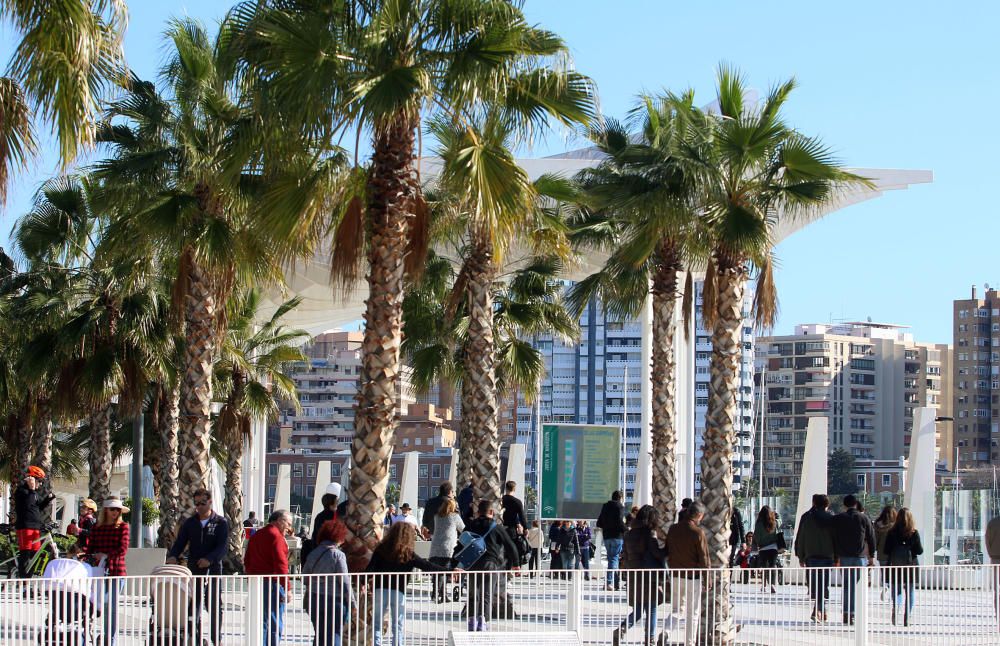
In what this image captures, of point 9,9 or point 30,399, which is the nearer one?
point 9,9

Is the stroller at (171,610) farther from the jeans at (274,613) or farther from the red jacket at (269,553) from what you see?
the red jacket at (269,553)

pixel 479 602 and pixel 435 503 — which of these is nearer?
pixel 479 602

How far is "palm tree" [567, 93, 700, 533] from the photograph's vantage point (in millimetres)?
18531

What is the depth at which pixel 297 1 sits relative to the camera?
14.4 m

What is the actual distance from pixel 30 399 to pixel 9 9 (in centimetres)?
1951

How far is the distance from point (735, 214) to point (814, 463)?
36.6 ft

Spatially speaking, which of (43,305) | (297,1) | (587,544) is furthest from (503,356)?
(297,1)

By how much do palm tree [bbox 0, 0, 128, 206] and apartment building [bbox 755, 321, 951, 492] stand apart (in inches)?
5777

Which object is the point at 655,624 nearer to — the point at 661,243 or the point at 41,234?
the point at 661,243

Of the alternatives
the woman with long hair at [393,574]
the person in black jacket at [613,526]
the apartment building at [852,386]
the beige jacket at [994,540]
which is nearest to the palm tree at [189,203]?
the person in black jacket at [613,526]

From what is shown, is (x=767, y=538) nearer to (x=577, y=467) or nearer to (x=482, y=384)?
(x=482, y=384)

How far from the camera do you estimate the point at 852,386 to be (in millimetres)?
163000

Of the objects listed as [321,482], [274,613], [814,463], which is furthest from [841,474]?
[274,613]

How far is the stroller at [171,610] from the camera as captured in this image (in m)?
11.1
